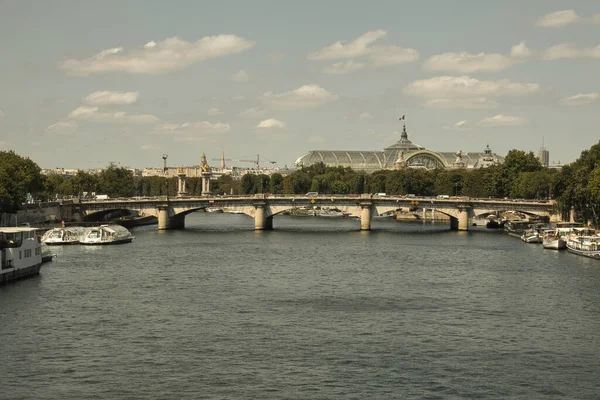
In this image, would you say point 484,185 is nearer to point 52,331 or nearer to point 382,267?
point 382,267

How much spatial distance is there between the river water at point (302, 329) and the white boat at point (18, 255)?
1629 millimetres

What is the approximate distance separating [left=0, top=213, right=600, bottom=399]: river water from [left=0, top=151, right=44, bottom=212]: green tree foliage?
18.0m

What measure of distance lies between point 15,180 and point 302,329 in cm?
7508

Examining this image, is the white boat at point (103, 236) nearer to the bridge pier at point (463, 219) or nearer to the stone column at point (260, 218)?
the stone column at point (260, 218)

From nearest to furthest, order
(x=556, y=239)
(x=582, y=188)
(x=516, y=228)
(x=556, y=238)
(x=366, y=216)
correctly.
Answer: (x=556, y=239), (x=556, y=238), (x=582, y=188), (x=516, y=228), (x=366, y=216)

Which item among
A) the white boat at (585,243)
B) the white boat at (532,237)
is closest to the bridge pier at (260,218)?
the white boat at (532,237)

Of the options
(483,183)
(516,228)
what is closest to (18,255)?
(516,228)

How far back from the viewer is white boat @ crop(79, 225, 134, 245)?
346 ft

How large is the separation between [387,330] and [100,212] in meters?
96.2

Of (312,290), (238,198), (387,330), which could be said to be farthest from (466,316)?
(238,198)

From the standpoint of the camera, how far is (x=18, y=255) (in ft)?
231

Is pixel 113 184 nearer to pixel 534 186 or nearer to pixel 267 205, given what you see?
pixel 267 205

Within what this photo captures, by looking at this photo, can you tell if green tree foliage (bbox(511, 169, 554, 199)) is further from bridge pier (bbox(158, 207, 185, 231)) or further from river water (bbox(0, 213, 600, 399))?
river water (bbox(0, 213, 600, 399))

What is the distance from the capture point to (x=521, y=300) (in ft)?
205
